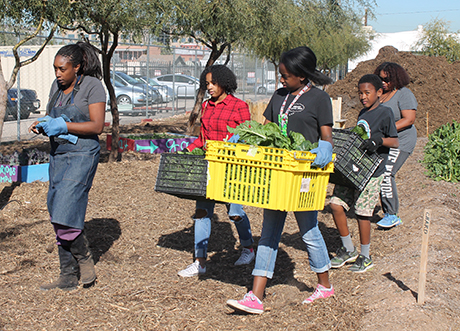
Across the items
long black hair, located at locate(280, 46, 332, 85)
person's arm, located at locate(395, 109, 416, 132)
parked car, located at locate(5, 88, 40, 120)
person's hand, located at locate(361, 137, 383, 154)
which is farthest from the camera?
parked car, located at locate(5, 88, 40, 120)

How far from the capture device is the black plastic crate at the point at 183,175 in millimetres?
3635

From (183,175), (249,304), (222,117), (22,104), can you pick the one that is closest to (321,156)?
(183,175)

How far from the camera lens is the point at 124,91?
1930cm

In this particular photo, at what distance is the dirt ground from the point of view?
12.1ft

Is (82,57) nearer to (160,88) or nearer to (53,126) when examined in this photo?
(53,126)

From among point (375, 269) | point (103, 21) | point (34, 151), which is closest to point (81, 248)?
point (375, 269)

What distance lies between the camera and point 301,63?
358cm

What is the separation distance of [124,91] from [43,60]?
3.10 meters

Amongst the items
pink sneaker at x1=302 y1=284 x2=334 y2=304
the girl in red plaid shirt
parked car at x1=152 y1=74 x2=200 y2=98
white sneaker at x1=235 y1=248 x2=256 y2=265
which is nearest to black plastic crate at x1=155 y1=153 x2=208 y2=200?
the girl in red plaid shirt

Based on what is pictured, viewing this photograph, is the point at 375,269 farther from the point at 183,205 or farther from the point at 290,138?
the point at 183,205

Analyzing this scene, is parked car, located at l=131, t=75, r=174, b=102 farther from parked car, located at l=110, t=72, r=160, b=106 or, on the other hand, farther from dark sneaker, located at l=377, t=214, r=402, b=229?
dark sneaker, located at l=377, t=214, r=402, b=229

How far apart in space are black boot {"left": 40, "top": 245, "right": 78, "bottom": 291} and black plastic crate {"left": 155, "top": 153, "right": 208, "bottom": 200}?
3.58 feet

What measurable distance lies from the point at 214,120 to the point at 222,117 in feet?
0.26

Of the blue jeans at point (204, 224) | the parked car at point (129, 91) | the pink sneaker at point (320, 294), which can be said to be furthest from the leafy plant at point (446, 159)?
the parked car at point (129, 91)
